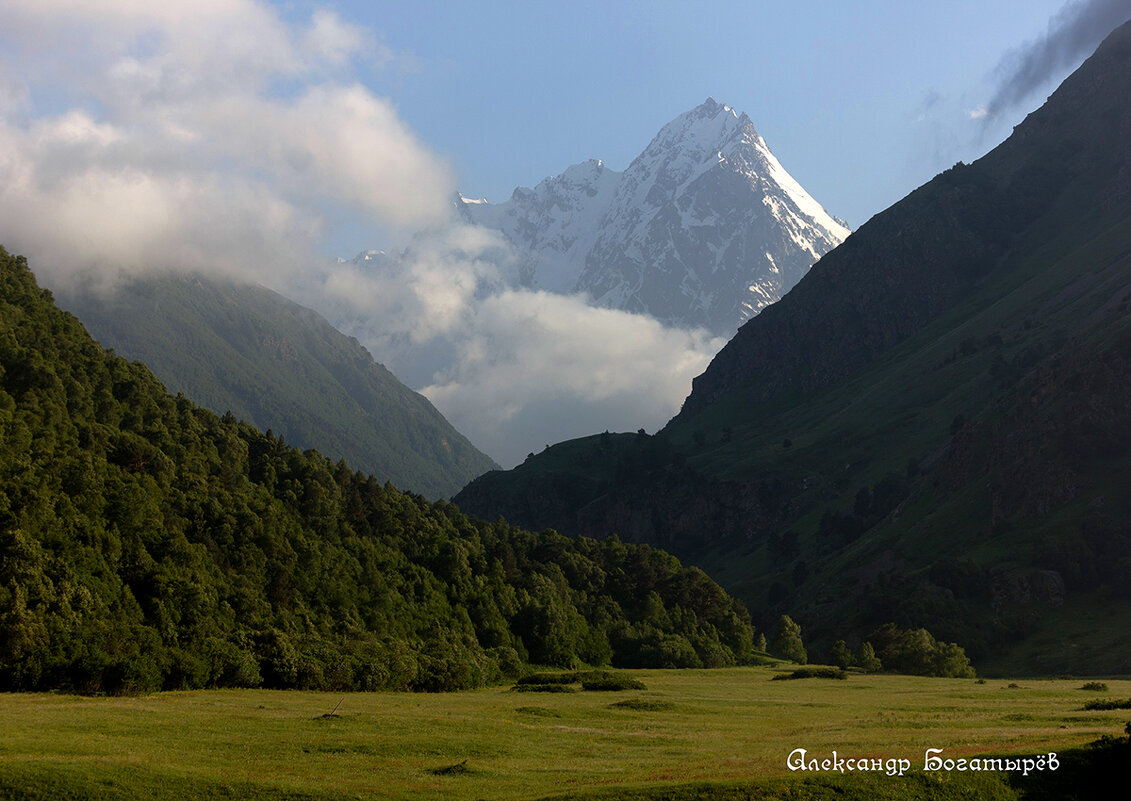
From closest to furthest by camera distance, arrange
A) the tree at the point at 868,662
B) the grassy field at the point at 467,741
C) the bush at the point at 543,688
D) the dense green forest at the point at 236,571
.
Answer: the grassy field at the point at 467,741 → the dense green forest at the point at 236,571 → the bush at the point at 543,688 → the tree at the point at 868,662

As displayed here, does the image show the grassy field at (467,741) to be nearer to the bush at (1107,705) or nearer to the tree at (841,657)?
the bush at (1107,705)

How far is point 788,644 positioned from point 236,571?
4714 inches

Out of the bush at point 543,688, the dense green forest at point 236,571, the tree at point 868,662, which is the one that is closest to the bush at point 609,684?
the bush at point 543,688

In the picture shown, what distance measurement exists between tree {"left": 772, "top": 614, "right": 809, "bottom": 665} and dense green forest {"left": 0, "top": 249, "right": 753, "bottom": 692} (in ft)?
59.3

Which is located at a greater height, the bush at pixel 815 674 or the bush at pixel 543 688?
the bush at pixel 543 688

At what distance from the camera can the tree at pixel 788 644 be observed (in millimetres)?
187500

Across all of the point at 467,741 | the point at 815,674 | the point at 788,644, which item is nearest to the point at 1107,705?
the point at 467,741

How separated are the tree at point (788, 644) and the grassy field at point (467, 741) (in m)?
108

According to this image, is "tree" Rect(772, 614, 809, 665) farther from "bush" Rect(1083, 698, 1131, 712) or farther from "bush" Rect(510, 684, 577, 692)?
"bush" Rect(1083, 698, 1131, 712)

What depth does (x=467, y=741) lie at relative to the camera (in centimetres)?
5434

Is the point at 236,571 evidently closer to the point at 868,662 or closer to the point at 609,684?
the point at 609,684

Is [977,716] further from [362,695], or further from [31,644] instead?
[31,644]

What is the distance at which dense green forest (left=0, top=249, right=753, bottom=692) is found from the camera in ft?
260

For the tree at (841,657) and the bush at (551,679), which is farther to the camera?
the tree at (841,657)
